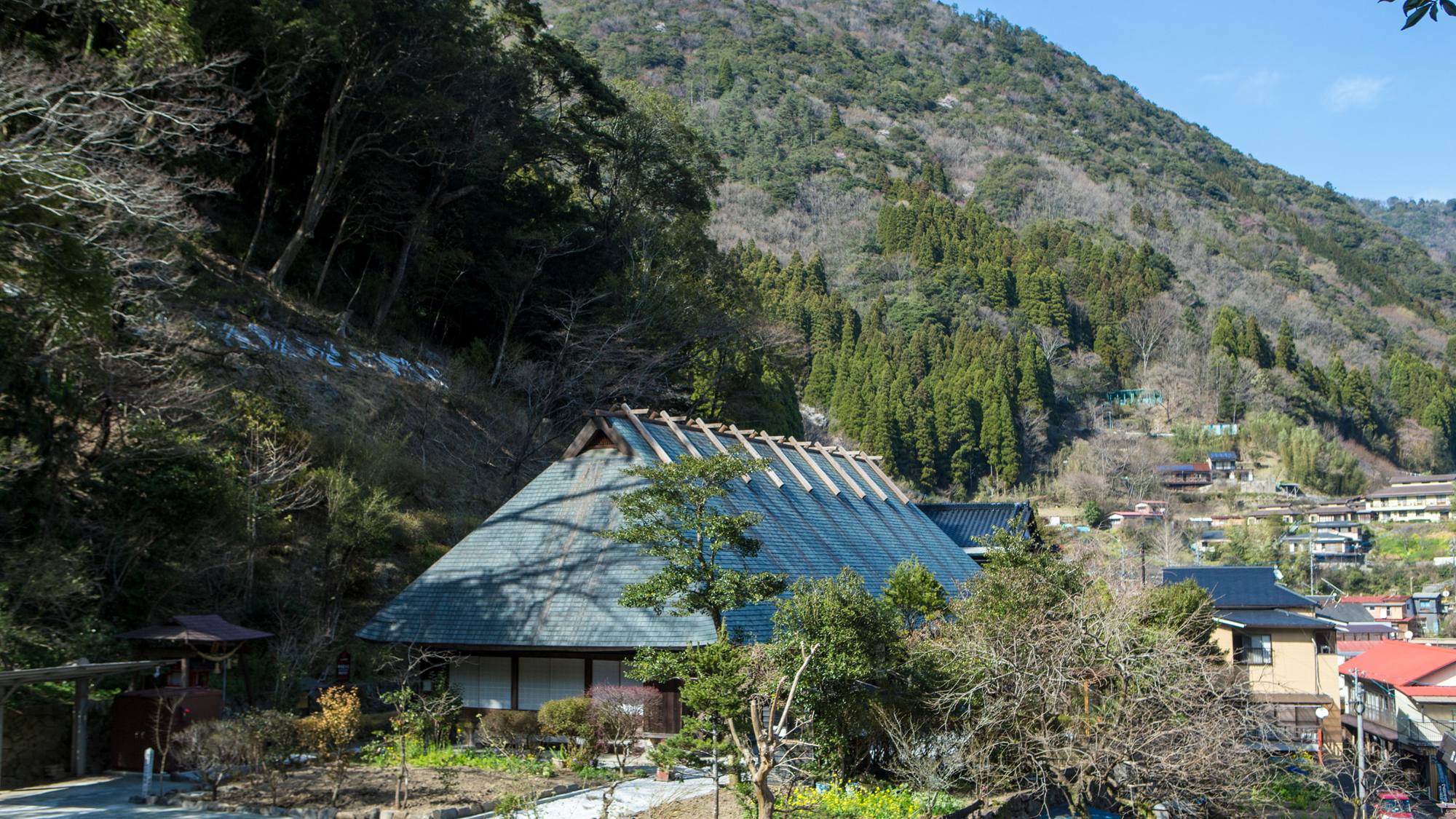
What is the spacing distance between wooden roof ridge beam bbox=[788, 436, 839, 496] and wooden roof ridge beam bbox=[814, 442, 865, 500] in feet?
1.93

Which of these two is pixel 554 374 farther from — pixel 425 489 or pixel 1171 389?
pixel 1171 389

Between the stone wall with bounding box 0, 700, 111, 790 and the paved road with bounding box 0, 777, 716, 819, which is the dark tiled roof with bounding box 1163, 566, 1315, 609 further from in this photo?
the stone wall with bounding box 0, 700, 111, 790

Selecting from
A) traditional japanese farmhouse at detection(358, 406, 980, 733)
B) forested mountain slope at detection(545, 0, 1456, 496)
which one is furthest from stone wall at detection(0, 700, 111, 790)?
forested mountain slope at detection(545, 0, 1456, 496)

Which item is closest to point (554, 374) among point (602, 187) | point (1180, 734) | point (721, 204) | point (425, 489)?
point (425, 489)

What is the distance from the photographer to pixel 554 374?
28562mm

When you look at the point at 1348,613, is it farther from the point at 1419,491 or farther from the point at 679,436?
the point at 679,436

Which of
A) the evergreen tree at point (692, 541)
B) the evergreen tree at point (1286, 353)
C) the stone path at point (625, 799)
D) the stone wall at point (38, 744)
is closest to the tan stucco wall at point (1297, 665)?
the stone path at point (625, 799)

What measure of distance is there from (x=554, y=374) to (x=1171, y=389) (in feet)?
249

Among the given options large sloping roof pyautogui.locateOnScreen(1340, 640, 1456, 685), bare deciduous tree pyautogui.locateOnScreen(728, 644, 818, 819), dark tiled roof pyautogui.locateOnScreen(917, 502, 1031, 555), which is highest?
dark tiled roof pyautogui.locateOnScreen(917, 502, 1031, 555)

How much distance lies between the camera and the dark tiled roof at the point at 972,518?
2634 cm

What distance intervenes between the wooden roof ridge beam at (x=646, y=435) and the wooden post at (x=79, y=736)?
9.31m

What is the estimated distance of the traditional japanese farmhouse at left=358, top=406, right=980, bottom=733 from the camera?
14.9 meters

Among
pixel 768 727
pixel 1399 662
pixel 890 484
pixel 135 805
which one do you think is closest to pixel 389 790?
pixel 135 805

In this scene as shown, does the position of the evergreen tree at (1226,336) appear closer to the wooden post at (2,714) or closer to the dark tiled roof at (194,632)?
the dark tiled roof at (194,632)
